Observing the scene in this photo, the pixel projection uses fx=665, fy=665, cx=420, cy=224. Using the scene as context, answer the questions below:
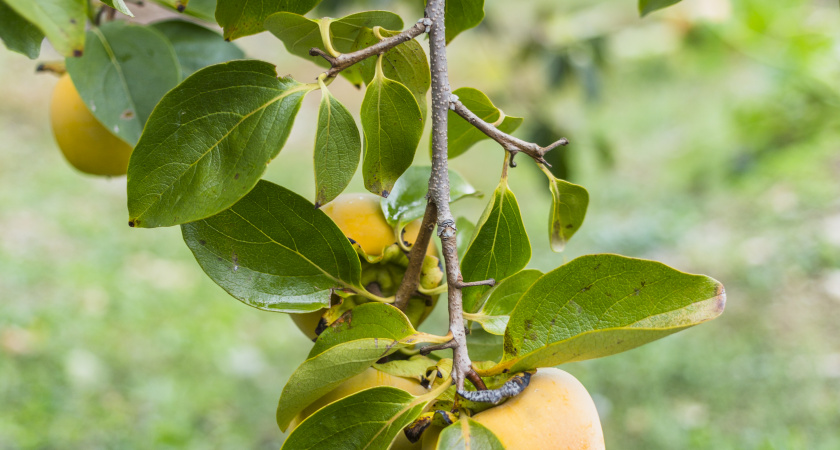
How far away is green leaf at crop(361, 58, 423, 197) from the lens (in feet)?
1.71

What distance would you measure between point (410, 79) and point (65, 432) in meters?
1.99

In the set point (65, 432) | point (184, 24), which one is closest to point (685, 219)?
point (65, 432)

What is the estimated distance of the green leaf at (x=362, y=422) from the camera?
1.48 ft

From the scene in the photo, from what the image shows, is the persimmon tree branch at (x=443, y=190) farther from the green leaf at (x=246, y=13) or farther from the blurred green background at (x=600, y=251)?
the blurred green background at (x=600, y=251)

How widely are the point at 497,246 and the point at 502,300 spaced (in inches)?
1.8

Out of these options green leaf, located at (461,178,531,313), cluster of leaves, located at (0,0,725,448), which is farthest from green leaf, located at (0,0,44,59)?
green leaf, located at (461,178,531,313)

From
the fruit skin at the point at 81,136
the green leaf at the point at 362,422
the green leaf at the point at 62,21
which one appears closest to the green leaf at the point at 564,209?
the green leaf at the point at 362,422

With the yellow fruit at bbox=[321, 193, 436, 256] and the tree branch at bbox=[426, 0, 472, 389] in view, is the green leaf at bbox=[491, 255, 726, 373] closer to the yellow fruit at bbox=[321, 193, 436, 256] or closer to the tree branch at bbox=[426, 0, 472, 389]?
the tree branch at bbox=[426, 0, 472, 389]

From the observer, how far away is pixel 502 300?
56 cm

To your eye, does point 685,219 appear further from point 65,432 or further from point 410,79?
point 410,79

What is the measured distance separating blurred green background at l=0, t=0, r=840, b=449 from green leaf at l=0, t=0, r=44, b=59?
3.94ft

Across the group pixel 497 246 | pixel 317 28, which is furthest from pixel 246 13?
pixel 497 246

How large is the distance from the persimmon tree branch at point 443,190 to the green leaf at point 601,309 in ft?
0.11

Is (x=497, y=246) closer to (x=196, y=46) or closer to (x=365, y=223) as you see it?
(x=365, y=223)
